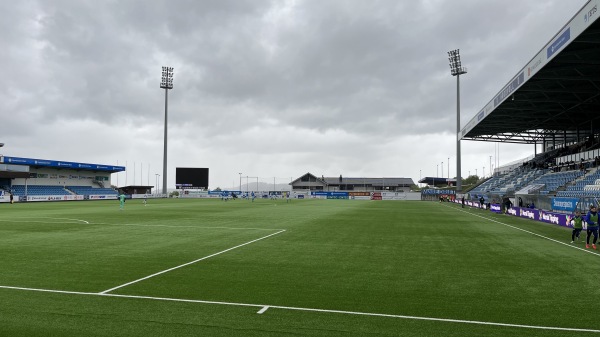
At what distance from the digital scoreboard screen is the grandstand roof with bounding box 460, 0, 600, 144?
60.5m

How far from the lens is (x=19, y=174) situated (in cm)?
6788

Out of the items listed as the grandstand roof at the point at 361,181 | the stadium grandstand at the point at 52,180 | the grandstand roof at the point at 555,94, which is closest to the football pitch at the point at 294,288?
the grandstand roof at the point at 555,94

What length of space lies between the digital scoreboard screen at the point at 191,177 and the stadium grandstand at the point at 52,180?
13182 mm

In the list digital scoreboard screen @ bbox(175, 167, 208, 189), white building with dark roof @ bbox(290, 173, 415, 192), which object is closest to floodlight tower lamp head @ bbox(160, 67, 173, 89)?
digital scoreboard screen @ bbox(175, 167, 208, 189)

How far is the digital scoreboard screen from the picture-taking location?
9962 cm

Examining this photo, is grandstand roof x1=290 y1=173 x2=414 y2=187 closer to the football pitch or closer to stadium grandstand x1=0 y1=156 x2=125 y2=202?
stadium grandstand x1=0 y1=156 x2=125 y2=202

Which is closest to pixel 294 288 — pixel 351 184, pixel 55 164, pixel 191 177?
pixel 55 164

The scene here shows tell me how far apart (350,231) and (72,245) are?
12.7m

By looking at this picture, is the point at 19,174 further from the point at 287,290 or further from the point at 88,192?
the point at 287,290

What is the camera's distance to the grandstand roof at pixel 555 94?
23250mm

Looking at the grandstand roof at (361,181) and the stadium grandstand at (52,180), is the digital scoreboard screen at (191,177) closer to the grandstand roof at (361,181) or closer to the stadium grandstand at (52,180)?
the stadium grandstand at (52,180)

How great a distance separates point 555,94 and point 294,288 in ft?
127

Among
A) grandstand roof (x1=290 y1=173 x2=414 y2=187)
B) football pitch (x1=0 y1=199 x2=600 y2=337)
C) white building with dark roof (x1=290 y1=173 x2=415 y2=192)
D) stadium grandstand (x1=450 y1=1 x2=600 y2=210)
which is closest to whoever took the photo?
football pitch (x1=0 y1=199 x2=600 y2=337)

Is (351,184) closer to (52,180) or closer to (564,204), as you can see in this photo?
(52,180)
